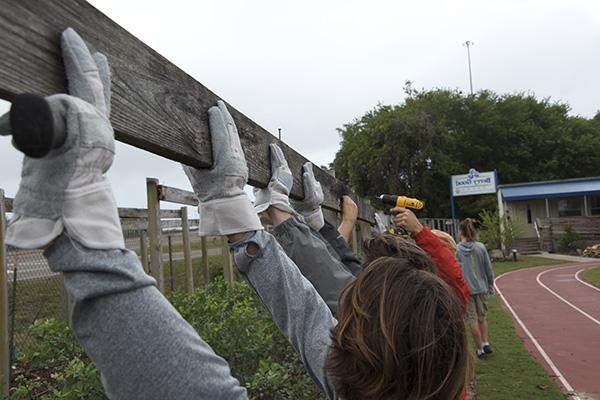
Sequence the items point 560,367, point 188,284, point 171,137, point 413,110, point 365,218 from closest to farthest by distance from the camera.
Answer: point 171,137
point 188,284
point 365,218
point 560,367
point 413,110

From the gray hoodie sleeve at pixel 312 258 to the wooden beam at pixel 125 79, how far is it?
245 millimetres

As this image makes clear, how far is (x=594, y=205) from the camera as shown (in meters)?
36.1

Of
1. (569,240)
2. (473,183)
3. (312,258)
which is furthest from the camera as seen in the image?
(473,183)

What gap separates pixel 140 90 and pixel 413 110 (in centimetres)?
4381

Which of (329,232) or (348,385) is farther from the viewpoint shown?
(329,232)

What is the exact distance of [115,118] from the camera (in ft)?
3.74

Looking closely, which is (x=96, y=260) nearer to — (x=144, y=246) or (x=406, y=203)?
(x=406, y=203)

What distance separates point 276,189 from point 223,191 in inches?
20.8

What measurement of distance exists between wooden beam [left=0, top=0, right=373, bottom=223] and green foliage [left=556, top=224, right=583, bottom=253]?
104 feet

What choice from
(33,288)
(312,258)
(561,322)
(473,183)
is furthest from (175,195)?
(473,183)

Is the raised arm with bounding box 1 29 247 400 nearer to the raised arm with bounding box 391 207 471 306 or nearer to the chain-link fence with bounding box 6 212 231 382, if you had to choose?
the chain-link fence with bounding box 6 212 231 382

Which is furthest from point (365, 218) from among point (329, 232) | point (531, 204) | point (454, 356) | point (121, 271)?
point (531, 204)

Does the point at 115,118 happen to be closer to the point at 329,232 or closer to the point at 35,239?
the point at 35,239

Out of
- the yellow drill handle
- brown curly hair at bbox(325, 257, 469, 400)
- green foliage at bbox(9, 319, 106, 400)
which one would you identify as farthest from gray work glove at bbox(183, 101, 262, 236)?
the yellow drill handle
